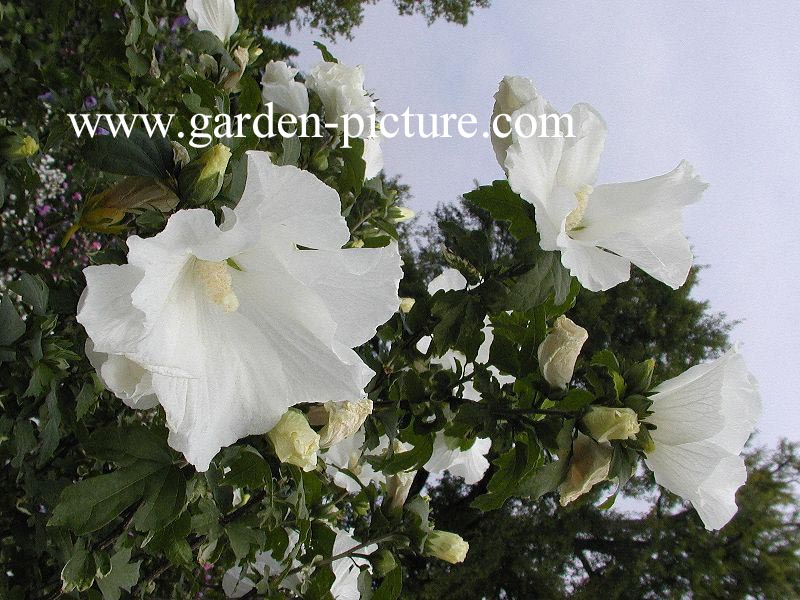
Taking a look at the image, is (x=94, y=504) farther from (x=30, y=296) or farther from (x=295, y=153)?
(x=295, y=153)

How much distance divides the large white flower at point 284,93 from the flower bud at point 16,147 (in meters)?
0.41

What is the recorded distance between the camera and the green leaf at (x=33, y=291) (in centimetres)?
90

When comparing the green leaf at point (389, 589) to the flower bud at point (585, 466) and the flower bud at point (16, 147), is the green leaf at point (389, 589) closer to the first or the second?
the flower bud at point (585, 466)

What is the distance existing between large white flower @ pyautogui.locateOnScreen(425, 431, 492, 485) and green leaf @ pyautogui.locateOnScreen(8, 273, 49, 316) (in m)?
0.65

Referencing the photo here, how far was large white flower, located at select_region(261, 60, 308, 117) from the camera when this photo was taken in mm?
1171

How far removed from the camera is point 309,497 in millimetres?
1043

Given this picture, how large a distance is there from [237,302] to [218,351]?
0.20ft

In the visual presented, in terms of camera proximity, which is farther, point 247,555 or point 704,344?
point 704,344

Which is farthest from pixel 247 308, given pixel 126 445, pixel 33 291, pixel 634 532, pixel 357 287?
pixel 634 532

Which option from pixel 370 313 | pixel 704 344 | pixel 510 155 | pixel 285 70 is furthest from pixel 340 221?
pixel 704 344

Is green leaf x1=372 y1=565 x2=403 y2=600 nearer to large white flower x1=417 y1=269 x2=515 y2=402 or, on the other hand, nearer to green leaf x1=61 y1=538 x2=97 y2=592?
large white flower x1=417 y1=269 x2=515 y2=402

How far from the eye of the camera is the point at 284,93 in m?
1.18

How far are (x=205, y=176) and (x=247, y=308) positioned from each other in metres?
0.16

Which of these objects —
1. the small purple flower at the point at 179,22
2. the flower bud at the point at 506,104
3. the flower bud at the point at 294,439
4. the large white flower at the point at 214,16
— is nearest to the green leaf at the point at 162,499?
the flower bud at the point at 294,439
